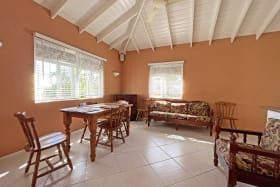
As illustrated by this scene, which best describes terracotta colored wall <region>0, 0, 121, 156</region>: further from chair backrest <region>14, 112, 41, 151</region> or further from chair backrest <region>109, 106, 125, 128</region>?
chair backrest <region>109, 106, 125, 128</region>

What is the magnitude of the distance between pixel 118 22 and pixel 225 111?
4130 millimetres

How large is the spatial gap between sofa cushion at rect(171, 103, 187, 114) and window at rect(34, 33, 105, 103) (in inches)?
101

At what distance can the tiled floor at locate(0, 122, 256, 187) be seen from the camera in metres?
2.02

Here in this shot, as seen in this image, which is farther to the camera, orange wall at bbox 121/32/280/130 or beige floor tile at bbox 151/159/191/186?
orange wall at bbox 121/32/280/130

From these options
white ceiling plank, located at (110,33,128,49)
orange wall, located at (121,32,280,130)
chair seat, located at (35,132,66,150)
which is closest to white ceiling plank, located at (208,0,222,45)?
orange wall, located at (121,32,280,130)

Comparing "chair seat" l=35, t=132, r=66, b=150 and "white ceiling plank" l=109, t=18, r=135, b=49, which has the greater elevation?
"white ceiling plank" l=109, t=18, r=135, b=49

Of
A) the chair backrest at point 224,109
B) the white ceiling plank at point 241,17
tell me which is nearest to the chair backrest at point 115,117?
the chair backrest at point 224,109

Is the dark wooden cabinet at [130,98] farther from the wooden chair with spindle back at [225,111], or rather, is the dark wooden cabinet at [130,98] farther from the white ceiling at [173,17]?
the wooden chair with spindle back at [225,111]

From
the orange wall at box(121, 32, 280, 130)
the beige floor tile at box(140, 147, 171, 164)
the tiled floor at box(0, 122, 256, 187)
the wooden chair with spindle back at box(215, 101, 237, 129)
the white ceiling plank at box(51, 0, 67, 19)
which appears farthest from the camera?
the wooden chair with spindle back at box(215, 101, 237, 129)

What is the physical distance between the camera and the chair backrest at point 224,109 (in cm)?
466

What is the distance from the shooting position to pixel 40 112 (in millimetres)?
3186

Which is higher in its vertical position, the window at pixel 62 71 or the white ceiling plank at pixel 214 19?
the white ceiling plank at pixel 214 19

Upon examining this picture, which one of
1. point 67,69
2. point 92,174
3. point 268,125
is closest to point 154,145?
point 92,174

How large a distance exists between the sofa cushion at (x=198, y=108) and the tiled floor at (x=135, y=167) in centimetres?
125
